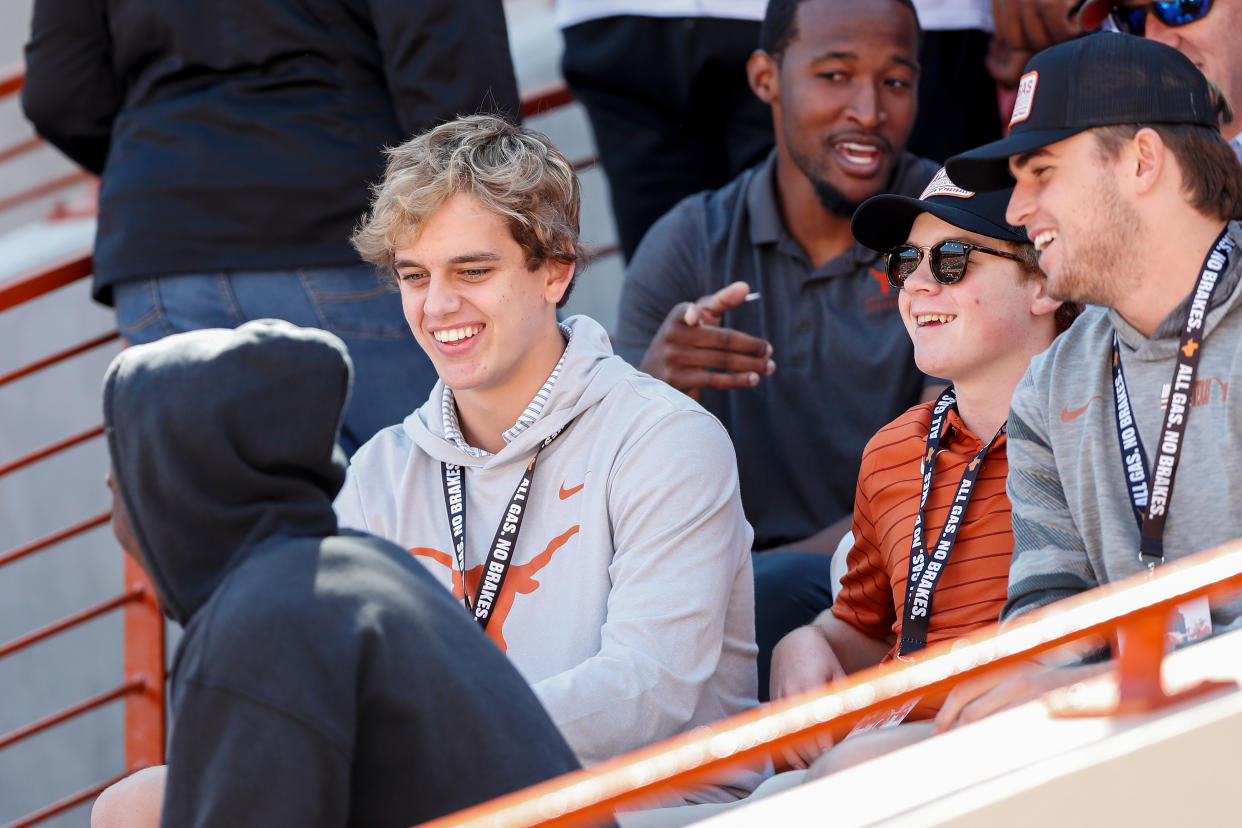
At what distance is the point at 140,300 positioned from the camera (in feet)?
12.5

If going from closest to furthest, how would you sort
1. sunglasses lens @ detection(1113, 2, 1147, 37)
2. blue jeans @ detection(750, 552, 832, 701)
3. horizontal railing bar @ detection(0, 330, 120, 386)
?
blue jeans @ detection(750, 552, 832, 701) < sunglasses lens @ detection(1113, 2, 1147, 37) < horizontal railing bar @ detection(0, 330, 120, 386)

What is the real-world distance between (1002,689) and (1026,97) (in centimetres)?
108

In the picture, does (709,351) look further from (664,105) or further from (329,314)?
(664,105)

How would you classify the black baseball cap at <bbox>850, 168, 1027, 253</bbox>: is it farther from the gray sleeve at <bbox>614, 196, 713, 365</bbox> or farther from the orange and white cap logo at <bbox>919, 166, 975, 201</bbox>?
the gray sleeve at <bbox>614, 196, 713, 365</bbox>

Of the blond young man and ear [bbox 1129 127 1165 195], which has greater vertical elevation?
ear [bbox 1129 127 1165 195]

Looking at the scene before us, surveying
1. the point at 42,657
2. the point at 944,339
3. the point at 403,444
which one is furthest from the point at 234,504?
the point at 42,657

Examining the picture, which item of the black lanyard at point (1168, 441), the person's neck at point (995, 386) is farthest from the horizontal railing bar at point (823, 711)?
the person's neck at point (995, 386)

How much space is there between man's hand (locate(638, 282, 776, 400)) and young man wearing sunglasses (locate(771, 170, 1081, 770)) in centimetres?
48

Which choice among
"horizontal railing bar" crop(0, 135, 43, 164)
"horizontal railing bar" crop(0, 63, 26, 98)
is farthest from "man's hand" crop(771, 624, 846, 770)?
"horizontal railing bar" crop(0, 135, 43, 164)

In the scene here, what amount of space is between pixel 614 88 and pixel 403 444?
5.99 ft

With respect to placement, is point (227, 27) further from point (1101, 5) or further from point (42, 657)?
point (42, 657)

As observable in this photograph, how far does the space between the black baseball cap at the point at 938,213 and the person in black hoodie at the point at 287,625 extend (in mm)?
1472

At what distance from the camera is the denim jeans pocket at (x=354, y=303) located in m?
3.79

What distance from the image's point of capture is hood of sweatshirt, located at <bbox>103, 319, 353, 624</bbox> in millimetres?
1858
